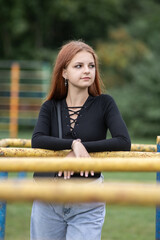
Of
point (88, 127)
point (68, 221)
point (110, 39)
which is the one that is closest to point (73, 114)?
point (88, 127)

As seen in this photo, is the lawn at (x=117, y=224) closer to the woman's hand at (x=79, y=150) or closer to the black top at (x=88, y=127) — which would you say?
the black top at (x=88, y=127)

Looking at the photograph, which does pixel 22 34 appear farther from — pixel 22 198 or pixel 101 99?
pixel 22 198

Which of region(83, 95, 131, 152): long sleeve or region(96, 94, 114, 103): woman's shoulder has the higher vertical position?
region(96, 94, 114, 103): woman's shoulder

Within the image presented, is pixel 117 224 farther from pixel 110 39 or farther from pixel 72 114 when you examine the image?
pixel 110 39

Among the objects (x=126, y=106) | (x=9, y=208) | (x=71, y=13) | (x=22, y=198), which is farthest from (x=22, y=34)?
(x=22, y=198)

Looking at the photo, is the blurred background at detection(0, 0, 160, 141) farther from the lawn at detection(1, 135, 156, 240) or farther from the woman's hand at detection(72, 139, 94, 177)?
the woman's hand at detection(72, 139, 94, 177)

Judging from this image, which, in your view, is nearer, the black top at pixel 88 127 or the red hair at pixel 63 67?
the black top at pixel 88 127

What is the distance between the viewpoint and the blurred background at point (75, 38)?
1820 cm

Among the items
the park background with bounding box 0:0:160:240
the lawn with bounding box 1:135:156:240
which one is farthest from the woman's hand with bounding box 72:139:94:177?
the park background with bounding box 0:0:160:240

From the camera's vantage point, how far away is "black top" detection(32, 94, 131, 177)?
6.22ft

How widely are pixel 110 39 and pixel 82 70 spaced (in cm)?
1937

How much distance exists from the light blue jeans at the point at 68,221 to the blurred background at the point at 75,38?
46.1 feet

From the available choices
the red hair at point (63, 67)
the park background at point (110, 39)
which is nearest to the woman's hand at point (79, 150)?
the red hair at point (63, 67)

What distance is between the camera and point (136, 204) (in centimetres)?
82
